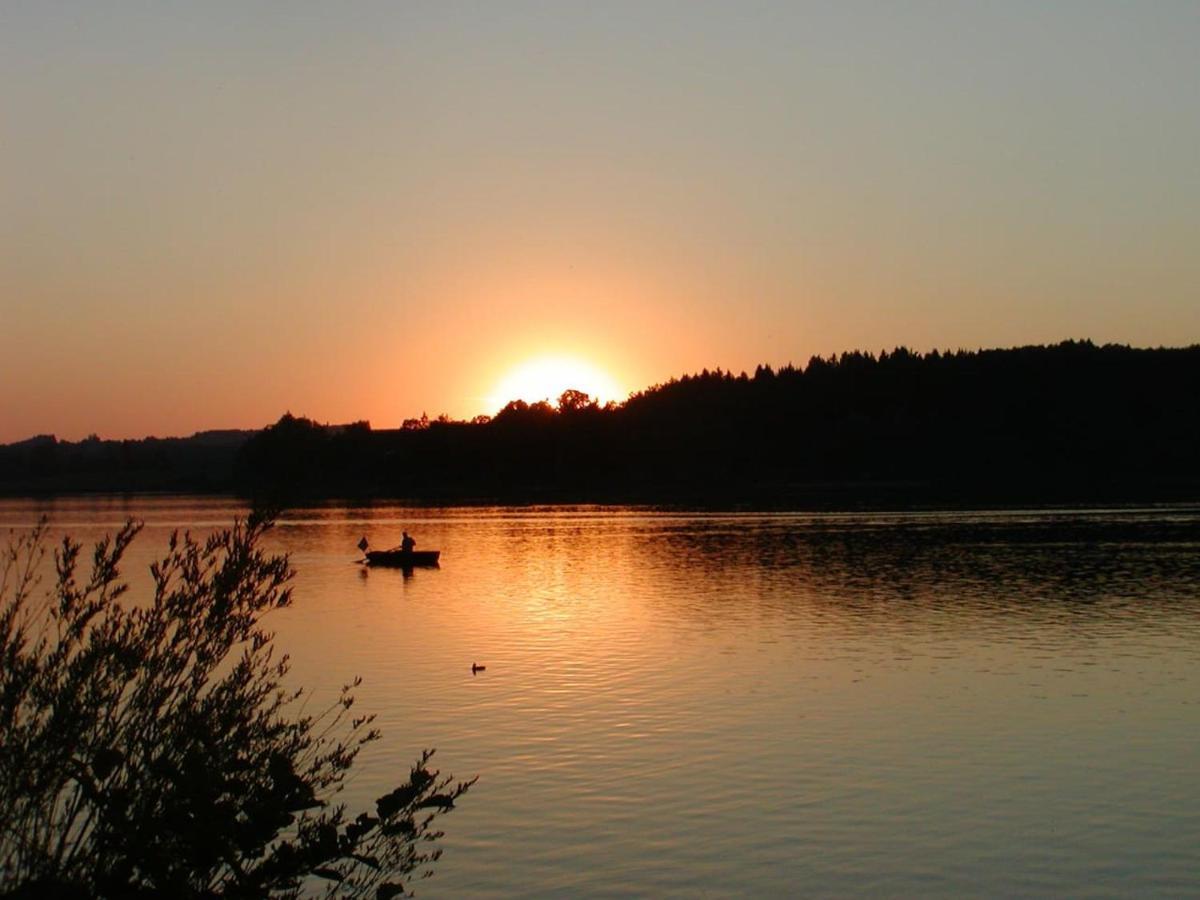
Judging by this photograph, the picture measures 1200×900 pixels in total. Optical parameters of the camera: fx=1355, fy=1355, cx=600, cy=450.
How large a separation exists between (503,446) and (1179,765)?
15627 cm

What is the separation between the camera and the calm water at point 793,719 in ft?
46.9

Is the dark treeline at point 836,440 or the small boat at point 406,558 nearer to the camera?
the small boat at point 406,558

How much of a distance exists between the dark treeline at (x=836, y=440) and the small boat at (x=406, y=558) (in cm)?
5870

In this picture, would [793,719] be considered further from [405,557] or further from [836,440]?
[836,440]

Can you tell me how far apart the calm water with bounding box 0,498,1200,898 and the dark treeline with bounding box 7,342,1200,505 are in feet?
228

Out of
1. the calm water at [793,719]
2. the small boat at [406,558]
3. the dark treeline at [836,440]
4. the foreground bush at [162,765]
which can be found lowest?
the calm water at [793,719]

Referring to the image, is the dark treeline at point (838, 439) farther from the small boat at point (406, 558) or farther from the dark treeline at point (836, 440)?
the small boat at point (406, 558)

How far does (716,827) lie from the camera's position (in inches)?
609

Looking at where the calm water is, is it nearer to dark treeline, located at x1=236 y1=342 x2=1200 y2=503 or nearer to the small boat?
the small boat

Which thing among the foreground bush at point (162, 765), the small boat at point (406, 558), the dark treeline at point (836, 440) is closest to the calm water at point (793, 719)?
the small boat at point (406, 558)

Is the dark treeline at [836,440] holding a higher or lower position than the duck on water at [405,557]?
higher

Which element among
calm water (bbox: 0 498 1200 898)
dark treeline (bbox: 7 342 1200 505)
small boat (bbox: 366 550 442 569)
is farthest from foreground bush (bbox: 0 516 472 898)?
dark treeline (bbox: 7 342 1200 505)

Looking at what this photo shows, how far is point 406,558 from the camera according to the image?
54.2 m

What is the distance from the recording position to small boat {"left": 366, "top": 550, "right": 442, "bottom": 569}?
54125mm
